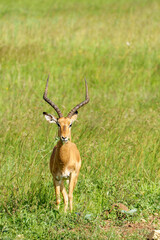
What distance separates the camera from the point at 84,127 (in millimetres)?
8102

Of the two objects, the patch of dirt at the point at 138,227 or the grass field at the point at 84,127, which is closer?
the patch of dirt at the point at 138,227

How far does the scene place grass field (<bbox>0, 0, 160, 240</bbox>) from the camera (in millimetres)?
5656

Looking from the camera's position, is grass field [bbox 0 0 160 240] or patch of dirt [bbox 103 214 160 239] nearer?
patch of dirt [bbox 103 214 160 239]

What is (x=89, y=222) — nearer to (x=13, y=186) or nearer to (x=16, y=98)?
(x=13, y=186)

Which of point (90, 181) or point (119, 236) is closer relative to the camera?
point (119, 236)

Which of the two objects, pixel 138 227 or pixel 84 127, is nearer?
pixel 138 227

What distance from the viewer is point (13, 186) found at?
19.2 feet

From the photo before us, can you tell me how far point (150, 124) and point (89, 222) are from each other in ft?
10.7

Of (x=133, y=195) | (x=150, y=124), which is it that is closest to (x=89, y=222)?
(x=133, y=195)

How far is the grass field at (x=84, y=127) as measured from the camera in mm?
5656

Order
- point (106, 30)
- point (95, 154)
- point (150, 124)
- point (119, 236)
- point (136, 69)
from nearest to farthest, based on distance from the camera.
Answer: point (119, 236), point (95, 154), point (150, 124), point (136, 69), point (106, 30)

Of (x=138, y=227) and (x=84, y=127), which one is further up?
(x=84, y=127)

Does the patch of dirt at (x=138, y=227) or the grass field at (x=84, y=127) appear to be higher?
the grass field at (x=84, y=127)

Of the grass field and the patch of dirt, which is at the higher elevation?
the grass field
